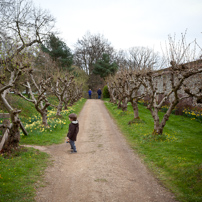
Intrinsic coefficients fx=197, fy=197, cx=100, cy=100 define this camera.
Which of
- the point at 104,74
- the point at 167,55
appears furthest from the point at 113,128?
the point at 104,74

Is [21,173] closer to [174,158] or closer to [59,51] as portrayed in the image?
[174,158]

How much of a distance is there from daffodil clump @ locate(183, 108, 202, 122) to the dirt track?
321 inches

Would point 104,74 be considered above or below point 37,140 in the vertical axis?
above

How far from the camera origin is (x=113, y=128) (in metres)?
13.4

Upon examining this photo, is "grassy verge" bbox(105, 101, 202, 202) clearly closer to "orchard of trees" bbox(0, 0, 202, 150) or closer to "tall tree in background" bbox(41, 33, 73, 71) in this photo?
"orchard of trees" bbox(0, 0, 202, 150)

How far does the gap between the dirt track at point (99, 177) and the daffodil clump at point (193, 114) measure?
321 inches

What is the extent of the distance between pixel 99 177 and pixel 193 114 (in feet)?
39.9

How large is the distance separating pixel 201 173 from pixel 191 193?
34.8 inches

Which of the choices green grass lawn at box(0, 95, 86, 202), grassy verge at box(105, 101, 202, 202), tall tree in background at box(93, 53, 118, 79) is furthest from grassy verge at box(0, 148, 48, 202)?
tall tree in background at box(93, 53, 118, 79)

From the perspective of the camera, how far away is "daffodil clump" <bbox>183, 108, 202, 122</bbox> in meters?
14.9

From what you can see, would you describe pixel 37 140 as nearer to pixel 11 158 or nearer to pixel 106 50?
pixel 11 158

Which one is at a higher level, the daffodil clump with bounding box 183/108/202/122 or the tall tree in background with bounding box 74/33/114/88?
the tall tree in background with bounding box 74/33/114/88

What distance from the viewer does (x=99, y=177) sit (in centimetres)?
586

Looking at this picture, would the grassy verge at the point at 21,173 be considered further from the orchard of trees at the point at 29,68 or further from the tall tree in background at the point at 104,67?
the tall tree in background at the point at 104,67
